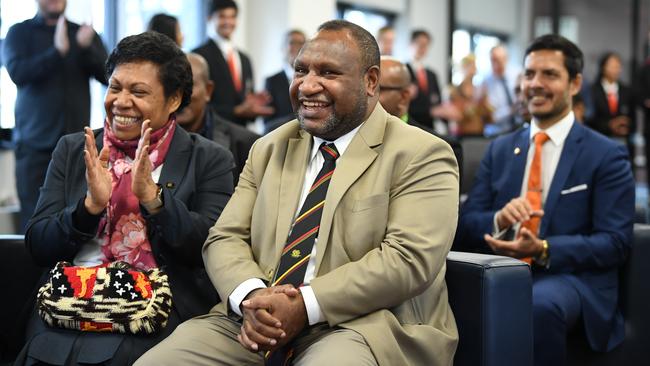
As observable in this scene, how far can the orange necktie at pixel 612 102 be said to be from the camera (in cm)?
932

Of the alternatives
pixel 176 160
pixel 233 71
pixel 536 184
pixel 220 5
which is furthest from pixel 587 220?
pixel 220 5

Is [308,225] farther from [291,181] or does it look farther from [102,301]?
[102,301]

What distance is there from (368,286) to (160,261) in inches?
28.2

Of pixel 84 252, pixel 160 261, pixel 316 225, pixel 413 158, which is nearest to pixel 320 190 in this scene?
pixel 316 225

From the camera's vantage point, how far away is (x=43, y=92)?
5.19 meters

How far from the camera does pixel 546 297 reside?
3.03 metres

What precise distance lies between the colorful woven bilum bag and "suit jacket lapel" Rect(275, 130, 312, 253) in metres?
0.38

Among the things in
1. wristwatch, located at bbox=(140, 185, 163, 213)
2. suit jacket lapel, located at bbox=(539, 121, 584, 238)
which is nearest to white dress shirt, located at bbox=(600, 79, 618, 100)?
suit jacket lapel, located at bbox=(539, 121, 584, 238)

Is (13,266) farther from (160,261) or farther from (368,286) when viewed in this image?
(368,286)

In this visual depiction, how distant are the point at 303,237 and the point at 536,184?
1332 mm

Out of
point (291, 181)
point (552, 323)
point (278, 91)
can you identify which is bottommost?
point (552, 323)

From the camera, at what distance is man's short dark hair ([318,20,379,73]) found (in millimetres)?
2471

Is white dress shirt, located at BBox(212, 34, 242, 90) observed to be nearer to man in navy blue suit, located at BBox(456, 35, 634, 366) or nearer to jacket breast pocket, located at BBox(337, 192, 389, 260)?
man in navy blue suit, located at BBox(456, 35, 634, 366)

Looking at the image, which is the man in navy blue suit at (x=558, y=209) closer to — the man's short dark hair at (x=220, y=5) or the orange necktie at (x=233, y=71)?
the orange necktie at (x=233, y=71)
